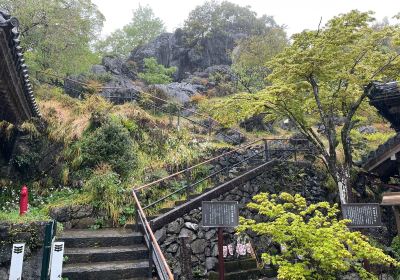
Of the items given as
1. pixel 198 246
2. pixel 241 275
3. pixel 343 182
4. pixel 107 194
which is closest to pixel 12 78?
pixel 107 194

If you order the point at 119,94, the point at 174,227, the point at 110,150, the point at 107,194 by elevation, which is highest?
the point at 119,94

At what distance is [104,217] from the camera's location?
9453mm

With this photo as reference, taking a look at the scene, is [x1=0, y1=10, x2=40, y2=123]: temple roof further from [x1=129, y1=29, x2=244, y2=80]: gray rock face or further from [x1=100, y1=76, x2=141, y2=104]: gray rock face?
[x1=129, y1=29, x2=244, y2=80]: gray rock face

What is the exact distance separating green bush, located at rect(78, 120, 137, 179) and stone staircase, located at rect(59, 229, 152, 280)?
293 centimetres

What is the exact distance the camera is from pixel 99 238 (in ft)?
26.4

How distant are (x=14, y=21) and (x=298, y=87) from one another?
28.0 feet

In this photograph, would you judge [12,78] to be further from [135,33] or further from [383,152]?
[135,33]

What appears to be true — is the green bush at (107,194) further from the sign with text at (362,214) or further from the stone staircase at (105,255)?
the sign with text at (362,214)

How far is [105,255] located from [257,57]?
1693 cm

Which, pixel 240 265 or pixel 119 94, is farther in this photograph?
pixel 119 94

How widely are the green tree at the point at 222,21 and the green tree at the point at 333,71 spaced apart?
23.0m

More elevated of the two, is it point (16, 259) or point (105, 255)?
point (16, 259)

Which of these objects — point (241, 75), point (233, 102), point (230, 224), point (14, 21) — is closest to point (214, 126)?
point (241, 75)

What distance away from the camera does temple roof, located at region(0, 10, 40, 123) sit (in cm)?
486
